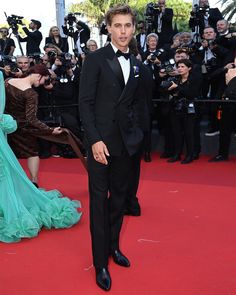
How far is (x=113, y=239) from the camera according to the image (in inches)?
106

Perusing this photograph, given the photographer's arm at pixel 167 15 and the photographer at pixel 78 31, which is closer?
the photographer's arm at pixel 167 15

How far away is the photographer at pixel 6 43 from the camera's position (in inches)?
339

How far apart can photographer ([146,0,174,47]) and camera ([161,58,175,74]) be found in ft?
5.02

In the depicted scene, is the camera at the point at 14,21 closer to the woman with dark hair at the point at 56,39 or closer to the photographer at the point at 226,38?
the woman with dark hair at the point at 56,39

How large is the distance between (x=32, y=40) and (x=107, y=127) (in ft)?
22.1

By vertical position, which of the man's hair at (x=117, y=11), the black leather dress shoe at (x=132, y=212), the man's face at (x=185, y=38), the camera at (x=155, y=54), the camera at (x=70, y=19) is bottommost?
the black leather dress shoe at (x=132, y=212)

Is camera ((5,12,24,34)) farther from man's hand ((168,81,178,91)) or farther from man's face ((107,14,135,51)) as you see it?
man's face ((107,14,135,51))

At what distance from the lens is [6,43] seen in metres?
8.65

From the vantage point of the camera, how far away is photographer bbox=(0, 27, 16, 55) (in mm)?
8609

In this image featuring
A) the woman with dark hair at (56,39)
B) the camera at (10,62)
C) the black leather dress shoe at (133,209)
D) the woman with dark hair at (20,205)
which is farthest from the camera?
the woman with dark hair at (56,39)

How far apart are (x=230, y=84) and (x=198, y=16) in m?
5.17

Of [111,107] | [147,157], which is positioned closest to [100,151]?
[111,107]

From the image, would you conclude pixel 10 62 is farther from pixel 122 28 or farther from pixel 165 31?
pixel 122 28

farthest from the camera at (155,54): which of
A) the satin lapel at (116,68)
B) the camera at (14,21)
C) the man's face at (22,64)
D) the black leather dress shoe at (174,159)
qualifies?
the satin lapel at (116,68)
